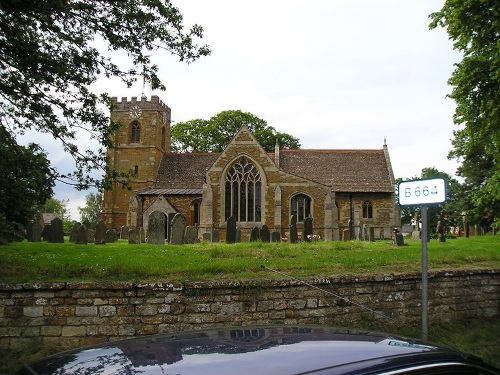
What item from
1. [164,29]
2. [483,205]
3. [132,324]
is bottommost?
[132,324]

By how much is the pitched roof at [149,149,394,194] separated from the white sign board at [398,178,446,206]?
2927 cm

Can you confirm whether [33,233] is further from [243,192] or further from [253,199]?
[253,199]

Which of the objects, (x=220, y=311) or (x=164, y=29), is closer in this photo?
(x=220, y=311)

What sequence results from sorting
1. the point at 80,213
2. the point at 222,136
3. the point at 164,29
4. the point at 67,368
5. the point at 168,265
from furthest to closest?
the point at 80,213 → the point at 222,136 → the point at 164,29 → the point at 168,265 → the point at 67,368

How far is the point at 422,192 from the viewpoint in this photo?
600cm

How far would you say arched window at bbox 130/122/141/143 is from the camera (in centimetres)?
4016

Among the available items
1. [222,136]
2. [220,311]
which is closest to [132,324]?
[220,311]

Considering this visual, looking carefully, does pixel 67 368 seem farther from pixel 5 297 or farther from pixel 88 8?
pixel 88 8

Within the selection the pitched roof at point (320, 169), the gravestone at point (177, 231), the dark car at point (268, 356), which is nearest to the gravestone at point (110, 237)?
the gravestone at point (177, 231)

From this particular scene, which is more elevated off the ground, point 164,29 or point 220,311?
point 164,29

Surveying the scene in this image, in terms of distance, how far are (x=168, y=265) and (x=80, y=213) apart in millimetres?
95314

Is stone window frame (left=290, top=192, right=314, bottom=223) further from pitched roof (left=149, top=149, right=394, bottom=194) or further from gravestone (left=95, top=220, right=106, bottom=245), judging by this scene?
gravestone (left=95, top=220, right=106, bottom=245)

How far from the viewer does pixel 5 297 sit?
6848 millimetres

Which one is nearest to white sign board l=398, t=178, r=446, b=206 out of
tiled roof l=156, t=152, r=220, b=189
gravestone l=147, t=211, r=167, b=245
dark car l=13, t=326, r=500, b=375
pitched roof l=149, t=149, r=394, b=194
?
dark car l=13, t=326, r=500, b=375
